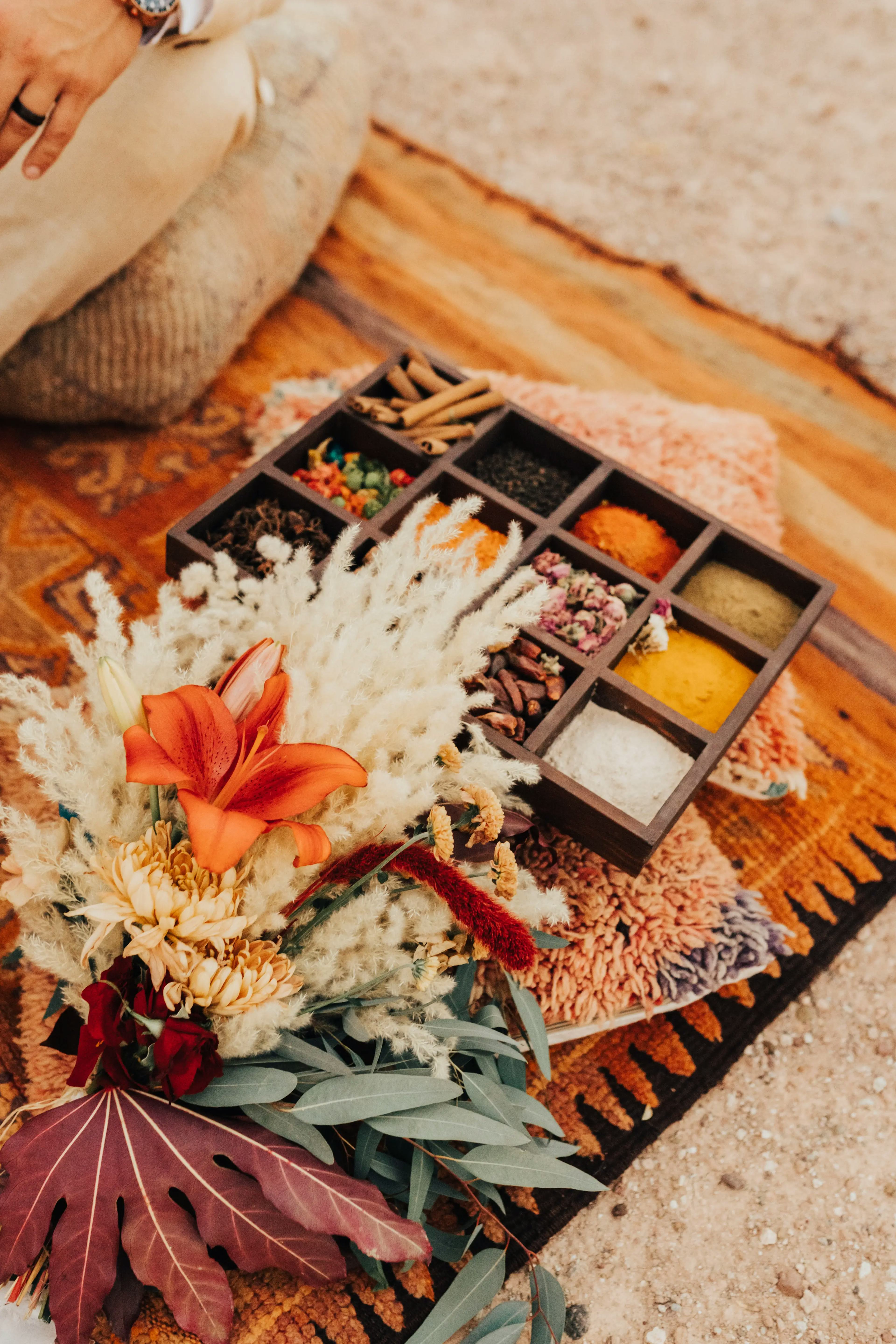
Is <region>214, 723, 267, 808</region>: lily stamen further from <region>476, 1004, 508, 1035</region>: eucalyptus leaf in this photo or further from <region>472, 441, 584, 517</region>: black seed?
<region>472, 441, 584, 517</region>: black seed

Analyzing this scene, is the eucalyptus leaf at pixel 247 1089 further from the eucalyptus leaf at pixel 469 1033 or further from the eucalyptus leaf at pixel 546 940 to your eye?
the eucalyptus leaf at pixel 546 940

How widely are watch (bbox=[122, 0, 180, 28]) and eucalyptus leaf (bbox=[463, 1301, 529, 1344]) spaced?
1.48 metres

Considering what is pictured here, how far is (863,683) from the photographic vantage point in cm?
146

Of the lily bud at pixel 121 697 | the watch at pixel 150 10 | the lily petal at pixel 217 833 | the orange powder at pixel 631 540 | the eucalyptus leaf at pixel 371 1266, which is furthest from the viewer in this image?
the orange powder at pixel 631 540

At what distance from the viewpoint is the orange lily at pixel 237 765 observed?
2.37 feet

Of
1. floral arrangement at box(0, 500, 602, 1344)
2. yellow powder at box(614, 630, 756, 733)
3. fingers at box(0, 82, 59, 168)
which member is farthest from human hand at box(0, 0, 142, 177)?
yellow powder at box(614, 630, 756, 733)

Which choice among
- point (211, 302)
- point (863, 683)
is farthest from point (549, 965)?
point (211, 302)

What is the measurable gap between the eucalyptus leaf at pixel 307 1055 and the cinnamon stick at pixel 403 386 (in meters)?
0.87

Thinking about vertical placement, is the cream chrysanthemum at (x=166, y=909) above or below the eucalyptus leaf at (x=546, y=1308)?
above

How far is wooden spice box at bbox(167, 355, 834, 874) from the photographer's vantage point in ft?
3.32

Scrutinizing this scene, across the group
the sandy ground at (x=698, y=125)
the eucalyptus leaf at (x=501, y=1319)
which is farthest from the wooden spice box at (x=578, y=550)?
the sandy ground at (x=698, y=125)

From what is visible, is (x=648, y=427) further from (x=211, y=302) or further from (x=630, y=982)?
(x=630, y=982)

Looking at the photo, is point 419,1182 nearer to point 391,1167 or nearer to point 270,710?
point 391,1167

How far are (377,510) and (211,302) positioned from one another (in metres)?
0.56
